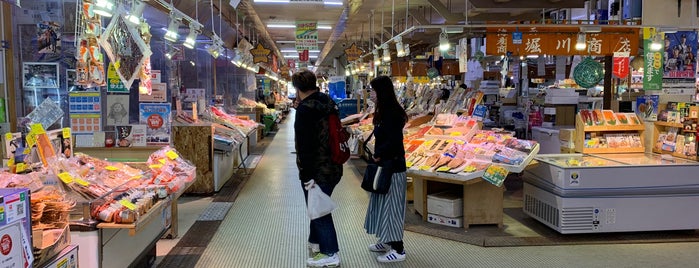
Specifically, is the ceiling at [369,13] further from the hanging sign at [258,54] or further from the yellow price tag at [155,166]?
the yellow price tag at [155,166]

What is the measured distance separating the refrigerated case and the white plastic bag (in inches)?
97.5

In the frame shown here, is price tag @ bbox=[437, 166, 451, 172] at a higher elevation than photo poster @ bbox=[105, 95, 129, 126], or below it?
below

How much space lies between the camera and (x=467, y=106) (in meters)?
7.81

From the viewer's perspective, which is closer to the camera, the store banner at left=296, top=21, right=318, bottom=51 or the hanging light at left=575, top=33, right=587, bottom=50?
the hanging light at left=575, top=33, right=587, bottom=50

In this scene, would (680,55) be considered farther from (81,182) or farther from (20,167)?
(20,167)

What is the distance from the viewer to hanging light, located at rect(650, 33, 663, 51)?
6504mm

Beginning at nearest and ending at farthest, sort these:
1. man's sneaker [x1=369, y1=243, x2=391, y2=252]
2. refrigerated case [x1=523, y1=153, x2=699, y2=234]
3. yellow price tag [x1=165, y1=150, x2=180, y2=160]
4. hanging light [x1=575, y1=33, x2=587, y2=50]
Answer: yellow price tag [x1=165, y1=150, x2=180, y2=160] → man's sneaker [x1=369, y1=243, x2=391, y2=252] → refrigerated case [x1=523, y1=153, x2=699, y2=234] → hanging light [x1=575, y1=33, x2=587, y2=50]

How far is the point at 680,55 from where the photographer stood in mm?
6707

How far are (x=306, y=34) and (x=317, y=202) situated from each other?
9734mm

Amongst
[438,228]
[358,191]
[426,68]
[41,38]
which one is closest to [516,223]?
[438,228]

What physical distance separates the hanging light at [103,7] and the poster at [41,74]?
210 cm

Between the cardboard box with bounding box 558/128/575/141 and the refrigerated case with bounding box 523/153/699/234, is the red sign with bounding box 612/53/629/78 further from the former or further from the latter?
the refrigerated case with bounding box 523/153/699/234

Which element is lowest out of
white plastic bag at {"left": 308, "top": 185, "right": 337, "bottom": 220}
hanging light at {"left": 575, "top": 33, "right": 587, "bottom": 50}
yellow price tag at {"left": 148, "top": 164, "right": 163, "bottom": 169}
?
white plastic bag at {"left": 308, "top": 185, "right": 337, "bottom": 220}

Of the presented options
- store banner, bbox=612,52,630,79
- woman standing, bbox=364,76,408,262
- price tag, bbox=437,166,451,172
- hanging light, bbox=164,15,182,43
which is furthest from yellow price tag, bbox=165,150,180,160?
store banner, bbox=612,52,630,79
